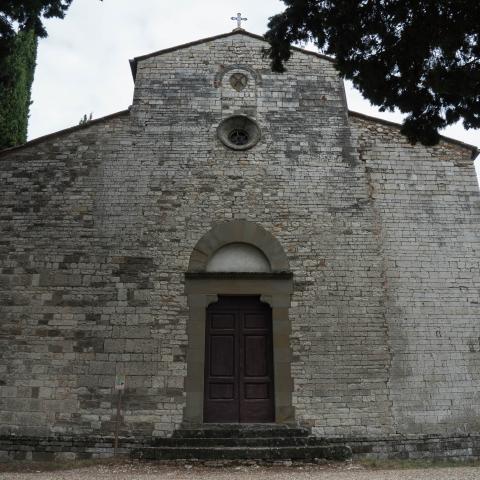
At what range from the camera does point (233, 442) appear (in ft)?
27.9

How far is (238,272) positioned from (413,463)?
174 inches

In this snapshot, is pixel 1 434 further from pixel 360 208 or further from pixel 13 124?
pixel 13 124

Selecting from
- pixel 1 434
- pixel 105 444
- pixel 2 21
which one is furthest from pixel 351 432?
pixel 2 21

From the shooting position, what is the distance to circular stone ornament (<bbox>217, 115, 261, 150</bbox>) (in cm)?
1091

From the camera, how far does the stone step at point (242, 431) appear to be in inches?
344

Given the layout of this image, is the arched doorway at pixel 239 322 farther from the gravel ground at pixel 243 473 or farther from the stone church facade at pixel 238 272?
the gravel ground at pixel 243 473

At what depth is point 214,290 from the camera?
9.81 m

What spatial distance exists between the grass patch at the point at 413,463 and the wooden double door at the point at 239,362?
71.1 inches

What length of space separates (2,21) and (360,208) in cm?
699

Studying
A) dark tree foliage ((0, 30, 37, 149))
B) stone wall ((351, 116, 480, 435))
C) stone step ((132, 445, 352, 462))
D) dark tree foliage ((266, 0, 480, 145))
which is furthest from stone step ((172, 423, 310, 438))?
dark tree foliage ((0, 30, 37, 149))

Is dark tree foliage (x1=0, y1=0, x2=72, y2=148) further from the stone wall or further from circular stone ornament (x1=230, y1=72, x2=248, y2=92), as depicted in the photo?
the stone wall

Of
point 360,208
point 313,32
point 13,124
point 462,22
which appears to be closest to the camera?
point 462,22

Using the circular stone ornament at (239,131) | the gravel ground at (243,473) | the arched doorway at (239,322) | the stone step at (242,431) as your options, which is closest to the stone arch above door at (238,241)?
the arched doorway at (239,322)

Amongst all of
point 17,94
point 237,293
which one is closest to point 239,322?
point 237,293
